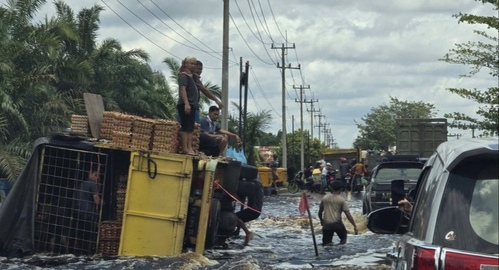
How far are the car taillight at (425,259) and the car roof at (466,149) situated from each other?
39cm

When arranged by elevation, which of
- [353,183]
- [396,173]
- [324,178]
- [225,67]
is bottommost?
[396,173]

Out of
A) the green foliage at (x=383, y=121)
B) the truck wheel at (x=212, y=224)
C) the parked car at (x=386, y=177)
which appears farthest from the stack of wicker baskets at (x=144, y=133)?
the green foliage at (x=383, y=121)

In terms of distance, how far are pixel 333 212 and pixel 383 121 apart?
11290cm

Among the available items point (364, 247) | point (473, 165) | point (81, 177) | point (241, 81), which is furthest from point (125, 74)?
point (473, 165)

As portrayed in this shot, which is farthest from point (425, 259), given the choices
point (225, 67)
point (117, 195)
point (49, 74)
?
point (225, 67)

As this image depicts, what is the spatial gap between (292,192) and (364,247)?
3337cm

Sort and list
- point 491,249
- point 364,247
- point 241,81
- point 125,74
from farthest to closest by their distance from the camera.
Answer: point 241,81 → point 125,74 → point 364,247 → point 491,249

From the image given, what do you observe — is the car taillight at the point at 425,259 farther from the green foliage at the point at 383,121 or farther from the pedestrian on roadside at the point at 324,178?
the green foliage at the point at 383,121

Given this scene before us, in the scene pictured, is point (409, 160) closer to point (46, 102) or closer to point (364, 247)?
point (364, 247)

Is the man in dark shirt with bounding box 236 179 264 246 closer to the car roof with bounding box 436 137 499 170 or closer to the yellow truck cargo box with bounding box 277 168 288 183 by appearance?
the car roof with bounding box 436 137 499 170

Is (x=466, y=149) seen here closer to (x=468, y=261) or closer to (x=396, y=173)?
(x=468, y=261)

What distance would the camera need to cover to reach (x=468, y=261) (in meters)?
4.13

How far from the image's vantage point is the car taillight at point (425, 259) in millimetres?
4254

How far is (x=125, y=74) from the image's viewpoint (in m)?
37.8
